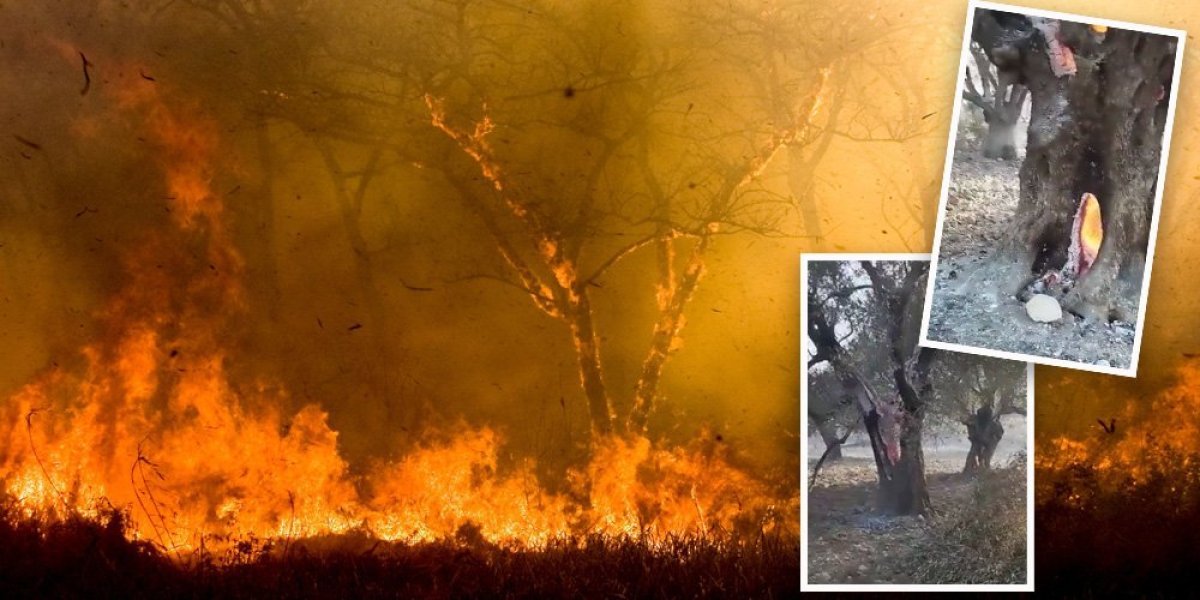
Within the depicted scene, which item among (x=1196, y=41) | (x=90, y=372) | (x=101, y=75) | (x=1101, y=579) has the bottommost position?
(x=1101, y=579)

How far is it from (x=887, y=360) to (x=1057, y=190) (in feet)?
1.83

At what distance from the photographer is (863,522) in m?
2.53

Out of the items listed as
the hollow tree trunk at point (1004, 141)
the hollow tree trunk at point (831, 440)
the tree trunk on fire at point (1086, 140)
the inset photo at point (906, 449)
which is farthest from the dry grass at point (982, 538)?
the hollow tree trunk at point (1004, 141)

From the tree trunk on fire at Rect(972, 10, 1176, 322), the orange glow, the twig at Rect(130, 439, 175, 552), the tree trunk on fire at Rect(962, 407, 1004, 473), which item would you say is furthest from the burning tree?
the twig at Rect(130, 439, 175, 552)

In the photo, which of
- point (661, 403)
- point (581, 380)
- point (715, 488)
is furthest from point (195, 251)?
point (715, 488)

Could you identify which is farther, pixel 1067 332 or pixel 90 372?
pixel 90 372

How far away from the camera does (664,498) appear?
104 inches

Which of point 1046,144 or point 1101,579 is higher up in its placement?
point 1046,144

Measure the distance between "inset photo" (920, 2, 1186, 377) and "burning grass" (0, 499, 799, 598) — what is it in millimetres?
752

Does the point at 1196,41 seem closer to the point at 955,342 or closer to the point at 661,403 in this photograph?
the point at 955,342

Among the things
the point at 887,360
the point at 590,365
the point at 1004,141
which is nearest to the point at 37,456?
the point at 590,365

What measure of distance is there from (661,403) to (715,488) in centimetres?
25

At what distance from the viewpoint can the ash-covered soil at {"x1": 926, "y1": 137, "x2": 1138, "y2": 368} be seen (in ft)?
8.10

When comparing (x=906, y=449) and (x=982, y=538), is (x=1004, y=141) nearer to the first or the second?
(x=906, y=449)
